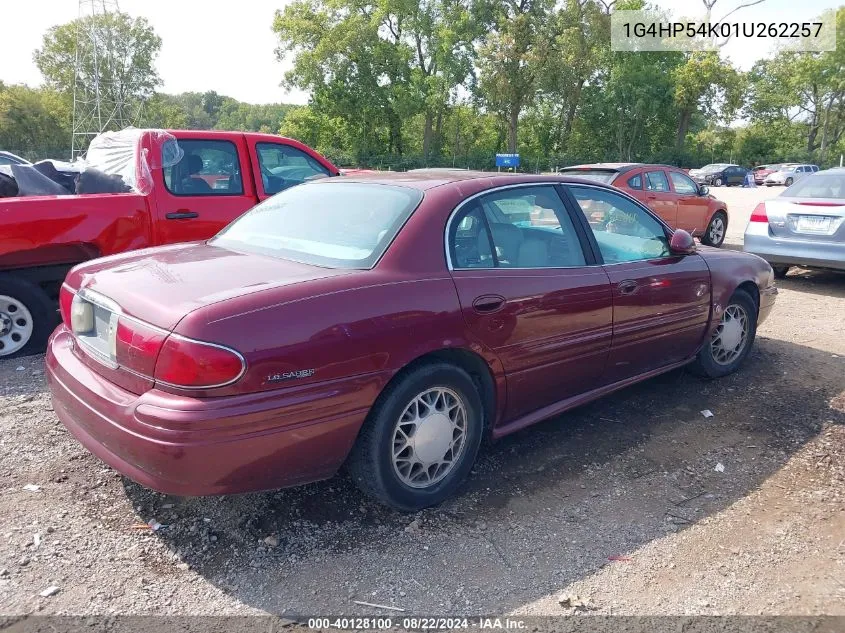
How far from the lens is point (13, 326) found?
522cm

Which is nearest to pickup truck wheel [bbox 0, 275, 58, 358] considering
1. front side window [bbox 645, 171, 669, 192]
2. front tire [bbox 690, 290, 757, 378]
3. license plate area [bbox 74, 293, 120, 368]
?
license plate area [bbox 74, 293, 120, 368]

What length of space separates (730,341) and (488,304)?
2.73m

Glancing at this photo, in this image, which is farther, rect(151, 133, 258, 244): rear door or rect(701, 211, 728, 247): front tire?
rect(701, 211, 728, 247): front tire

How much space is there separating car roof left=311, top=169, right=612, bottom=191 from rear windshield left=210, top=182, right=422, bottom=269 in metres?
0.07

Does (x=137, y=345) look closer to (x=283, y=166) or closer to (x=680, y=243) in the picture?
(x=680, y=243)

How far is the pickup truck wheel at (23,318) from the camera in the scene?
514 cm

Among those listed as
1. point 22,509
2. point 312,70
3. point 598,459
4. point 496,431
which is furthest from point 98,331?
point 312,70

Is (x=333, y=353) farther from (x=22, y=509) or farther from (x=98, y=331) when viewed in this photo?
(x=22, y=509)

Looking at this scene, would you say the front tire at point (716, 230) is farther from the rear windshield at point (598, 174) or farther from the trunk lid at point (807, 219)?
the trunk lid at point (807, 219)

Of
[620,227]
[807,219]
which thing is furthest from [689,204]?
[620,227]

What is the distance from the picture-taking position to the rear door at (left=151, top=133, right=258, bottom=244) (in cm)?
573

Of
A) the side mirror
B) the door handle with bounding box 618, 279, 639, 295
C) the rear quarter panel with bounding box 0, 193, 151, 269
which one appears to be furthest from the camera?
the rear quarter panel with bounding box 0, 193, 151, 269

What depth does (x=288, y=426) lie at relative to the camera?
2598mm

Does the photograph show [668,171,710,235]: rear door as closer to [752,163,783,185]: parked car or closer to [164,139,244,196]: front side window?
[164,139,244,196]: front side window
